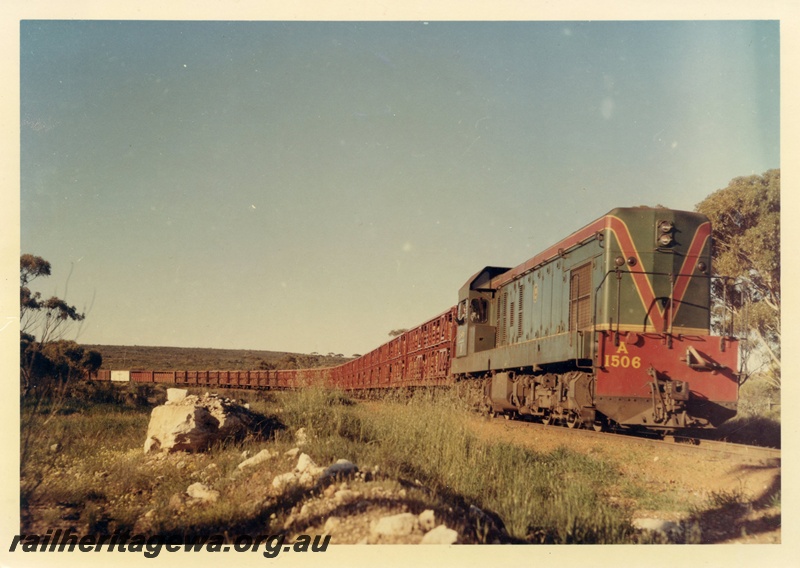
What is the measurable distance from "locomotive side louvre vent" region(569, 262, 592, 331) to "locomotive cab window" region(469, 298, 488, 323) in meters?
5.05

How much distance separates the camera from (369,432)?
414 inches

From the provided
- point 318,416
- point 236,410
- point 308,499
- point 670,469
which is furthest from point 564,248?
point 308,499

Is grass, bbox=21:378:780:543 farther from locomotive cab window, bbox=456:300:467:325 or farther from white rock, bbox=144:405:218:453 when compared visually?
locomotive cab window, bbox=456:300:467:325

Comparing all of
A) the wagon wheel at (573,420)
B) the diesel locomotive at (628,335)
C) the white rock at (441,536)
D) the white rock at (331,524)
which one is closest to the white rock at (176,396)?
the white rock at (331,524)

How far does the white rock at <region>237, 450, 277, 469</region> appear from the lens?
8578mm

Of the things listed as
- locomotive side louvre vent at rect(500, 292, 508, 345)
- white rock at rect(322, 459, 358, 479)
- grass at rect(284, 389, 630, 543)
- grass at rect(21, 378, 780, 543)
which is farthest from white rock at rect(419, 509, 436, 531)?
locomotive side louvre vent at rect(500, 292, 508, 345)

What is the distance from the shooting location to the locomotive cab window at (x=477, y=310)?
1684 cm

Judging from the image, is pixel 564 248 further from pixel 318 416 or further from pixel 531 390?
pixel 318 416

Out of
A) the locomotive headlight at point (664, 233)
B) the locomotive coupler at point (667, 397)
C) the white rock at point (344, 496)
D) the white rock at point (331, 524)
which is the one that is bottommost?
the white rock at point (331, 524)

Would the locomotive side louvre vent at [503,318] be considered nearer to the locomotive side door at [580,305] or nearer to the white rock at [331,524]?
the locomotive side door at [580,305]

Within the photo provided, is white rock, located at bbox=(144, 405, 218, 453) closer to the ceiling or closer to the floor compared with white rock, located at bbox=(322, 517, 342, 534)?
closer to the ceiling

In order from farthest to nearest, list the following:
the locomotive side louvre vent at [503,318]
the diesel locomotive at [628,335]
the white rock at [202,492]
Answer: the locomotive side louvre vent at [503,318]
the diesel locomotive at [628,335]
the white rock at [202,492]

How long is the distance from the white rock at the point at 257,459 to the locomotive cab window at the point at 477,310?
8941 mm

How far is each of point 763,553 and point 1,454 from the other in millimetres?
8339
